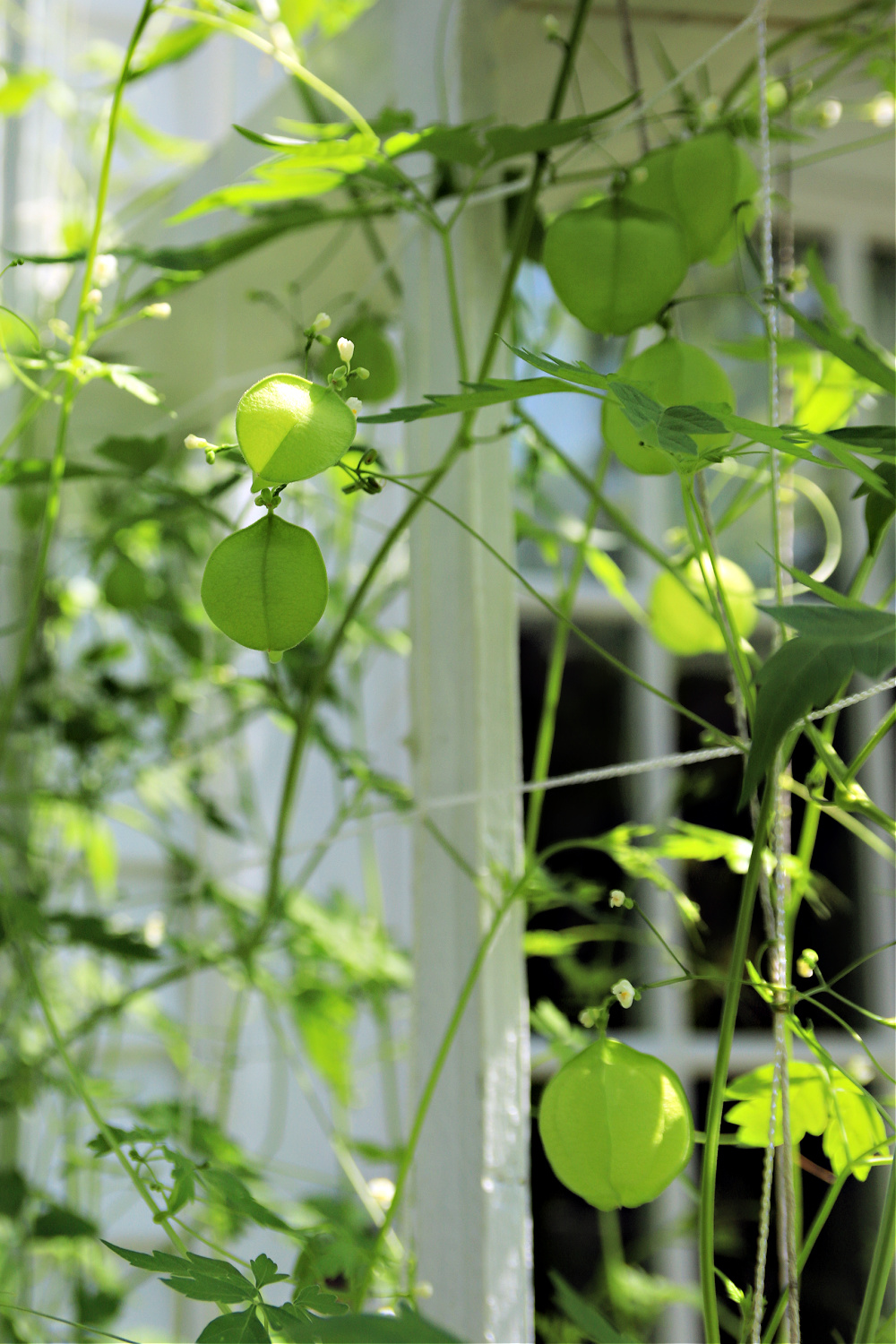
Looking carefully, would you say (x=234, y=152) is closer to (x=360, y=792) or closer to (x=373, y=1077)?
(x=360, y=792)

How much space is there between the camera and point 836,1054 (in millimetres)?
1373

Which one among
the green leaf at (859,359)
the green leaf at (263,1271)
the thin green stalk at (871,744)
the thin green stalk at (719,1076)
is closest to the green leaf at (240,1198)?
the green leaf at (263,1271)

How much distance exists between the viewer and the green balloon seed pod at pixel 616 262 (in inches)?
17.8

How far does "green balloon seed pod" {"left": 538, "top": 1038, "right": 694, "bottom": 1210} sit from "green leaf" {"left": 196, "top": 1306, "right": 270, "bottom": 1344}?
0.11 m

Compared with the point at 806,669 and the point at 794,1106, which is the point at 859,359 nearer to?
the point at 806,669

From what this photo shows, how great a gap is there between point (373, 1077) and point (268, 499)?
113 cm

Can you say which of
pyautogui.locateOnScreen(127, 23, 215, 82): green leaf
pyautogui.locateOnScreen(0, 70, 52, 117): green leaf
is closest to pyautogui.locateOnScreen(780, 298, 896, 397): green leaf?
pyautogui.locateOnScreen(127, 23, 215, 82): green leaf

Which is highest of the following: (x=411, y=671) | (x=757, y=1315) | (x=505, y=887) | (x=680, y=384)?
(x=680, y=384)

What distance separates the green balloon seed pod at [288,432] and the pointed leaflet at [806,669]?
5.2 inches

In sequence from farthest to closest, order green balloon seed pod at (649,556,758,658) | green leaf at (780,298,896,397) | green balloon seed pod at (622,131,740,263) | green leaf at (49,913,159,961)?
green leaf at (49,913,159,961) → green balloon seed pod at (649,556,758,658) → green balloon seed pod at (622,131,740,263) → green leaf at (780,298,896,397)

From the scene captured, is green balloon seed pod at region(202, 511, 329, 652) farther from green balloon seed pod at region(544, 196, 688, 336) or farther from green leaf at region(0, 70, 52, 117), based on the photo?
green leaf at region(0, 70, 52, 117)

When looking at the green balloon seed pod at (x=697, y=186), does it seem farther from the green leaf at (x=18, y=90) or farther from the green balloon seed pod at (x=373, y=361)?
the green leaf at (x=18, y=90)

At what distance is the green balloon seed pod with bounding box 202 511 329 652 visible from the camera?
0.35 m

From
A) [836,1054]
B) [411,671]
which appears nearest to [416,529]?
[411,671]
